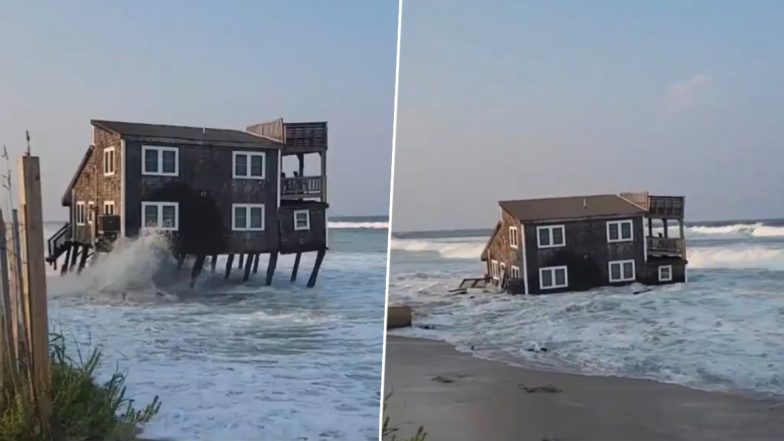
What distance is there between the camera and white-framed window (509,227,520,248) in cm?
371

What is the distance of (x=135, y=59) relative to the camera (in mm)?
3744

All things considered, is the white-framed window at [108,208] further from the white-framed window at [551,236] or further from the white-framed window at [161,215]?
the white-framed window at [551,236]

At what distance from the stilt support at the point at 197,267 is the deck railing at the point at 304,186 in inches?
18.4

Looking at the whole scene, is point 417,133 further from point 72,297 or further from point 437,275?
point 72,297

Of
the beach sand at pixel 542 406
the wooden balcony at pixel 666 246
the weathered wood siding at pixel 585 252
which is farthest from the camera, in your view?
the weathered wood siding at pixel 585 252

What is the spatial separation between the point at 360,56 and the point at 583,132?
1014 millimetres

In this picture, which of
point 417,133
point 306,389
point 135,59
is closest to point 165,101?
point 135,59

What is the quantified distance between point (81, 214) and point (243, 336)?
2.81ft

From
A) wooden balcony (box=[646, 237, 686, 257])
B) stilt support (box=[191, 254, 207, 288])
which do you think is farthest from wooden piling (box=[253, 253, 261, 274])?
wooden balcony (box=[646, 237, 686, 257])

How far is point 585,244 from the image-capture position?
370 cm

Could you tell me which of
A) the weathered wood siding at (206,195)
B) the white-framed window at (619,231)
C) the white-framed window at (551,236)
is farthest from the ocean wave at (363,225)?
the white-framed window at (619,231)

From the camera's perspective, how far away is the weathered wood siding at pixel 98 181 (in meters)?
3.67

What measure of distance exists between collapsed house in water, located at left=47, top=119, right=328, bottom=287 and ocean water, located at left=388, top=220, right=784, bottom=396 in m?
0.50

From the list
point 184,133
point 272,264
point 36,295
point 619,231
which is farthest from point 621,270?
point 36,295
